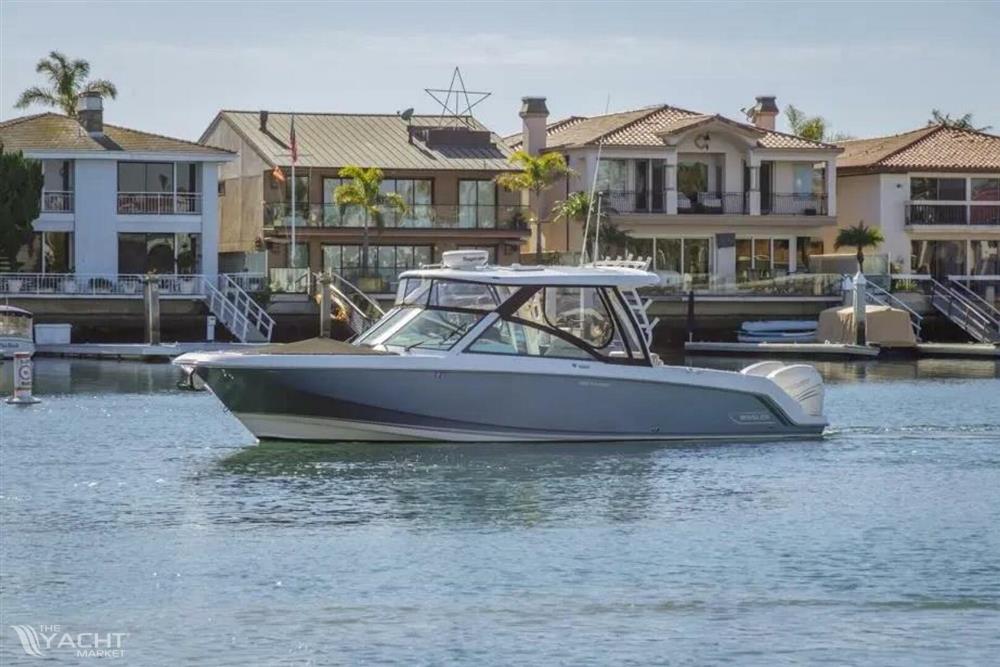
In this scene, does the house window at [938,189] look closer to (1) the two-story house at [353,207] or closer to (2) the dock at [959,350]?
(1) the two-story house at [353,207]

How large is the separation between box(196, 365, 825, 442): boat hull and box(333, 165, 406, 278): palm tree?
4444 centimetres

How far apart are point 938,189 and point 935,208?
3.32 feet

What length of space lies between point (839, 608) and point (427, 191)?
203ft

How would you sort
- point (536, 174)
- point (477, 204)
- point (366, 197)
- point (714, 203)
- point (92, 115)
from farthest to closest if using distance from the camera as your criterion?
point (714, 203) < point (477, 204) < point (536, 174) < point (366, 197) < point (92, 115)

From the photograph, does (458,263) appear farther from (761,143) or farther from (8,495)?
(761,143)

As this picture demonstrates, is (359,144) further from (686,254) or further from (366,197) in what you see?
(686,254)

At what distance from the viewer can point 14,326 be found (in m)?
58.0

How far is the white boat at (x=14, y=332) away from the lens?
2270 inches

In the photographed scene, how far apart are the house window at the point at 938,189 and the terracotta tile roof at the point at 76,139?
30.1 metres

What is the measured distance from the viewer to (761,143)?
82.4m

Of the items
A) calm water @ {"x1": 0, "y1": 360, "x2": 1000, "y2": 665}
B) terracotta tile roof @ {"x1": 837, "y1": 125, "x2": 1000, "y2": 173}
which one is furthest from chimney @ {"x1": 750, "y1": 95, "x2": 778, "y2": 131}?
calm water @ {"x1": 0, "y1": 360, "x2": 1000, "y2": 665}

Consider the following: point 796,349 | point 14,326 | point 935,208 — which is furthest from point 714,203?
point 14,326

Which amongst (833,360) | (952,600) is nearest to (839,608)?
(952,600)

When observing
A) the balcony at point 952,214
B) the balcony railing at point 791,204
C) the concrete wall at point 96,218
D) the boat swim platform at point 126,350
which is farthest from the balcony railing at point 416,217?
the balcony at point 952,214
